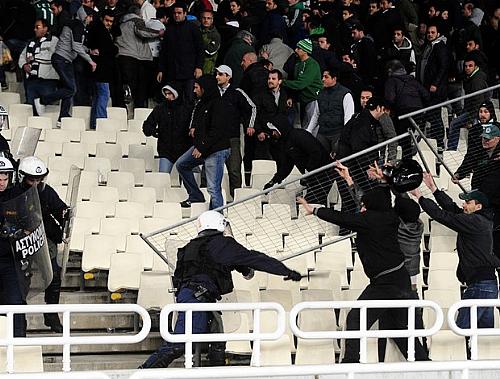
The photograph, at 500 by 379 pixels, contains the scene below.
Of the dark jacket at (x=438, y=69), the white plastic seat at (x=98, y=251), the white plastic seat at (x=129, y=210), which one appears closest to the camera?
the white plastic seat at (x=98, y=251)

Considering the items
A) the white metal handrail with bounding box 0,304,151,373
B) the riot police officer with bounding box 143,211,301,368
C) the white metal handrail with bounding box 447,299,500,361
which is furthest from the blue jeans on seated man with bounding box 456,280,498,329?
the white metal handrail with bounding box 0,304,151,373

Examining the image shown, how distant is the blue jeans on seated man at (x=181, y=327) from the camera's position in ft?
37.8

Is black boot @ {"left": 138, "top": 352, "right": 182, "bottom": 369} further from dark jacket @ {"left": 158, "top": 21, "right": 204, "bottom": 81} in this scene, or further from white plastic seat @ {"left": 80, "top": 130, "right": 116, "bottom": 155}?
dark jacket @ {"left": 158, "top": 21, "right": 204, "bottom": 81}

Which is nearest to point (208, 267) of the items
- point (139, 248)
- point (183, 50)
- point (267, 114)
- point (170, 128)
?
point (139, 248)

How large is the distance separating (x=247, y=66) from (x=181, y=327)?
20.1 ft

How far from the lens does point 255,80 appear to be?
55.3 feet

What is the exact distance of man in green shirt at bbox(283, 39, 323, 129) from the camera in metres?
17.4

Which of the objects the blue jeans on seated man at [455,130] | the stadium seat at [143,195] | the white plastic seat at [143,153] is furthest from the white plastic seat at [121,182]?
the blue jeans on seated man at [455,130]

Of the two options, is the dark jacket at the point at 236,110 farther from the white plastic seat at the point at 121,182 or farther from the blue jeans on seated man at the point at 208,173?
the white plastic seat at the point at 121,182

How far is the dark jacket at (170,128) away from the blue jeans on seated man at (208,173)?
332mm

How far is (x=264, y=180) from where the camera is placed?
53.6 feet

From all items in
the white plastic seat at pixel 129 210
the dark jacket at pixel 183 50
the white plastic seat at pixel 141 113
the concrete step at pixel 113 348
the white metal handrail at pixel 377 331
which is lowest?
the concrete step at pixel 113 348

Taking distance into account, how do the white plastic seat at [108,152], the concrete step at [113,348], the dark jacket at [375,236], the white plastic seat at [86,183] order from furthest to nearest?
the white plastic seat at [108,152] → the white plastic seat at [86,183] → the concrete step at [113,348] → the dark jacket at [375,236]

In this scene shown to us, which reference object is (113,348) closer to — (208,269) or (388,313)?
(208,269)
